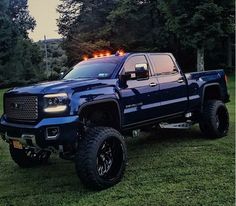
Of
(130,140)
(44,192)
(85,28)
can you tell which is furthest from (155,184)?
(85,28)

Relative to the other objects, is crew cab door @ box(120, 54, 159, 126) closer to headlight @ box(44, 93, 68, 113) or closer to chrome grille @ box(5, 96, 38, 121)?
headlight @ box(44, 93, 68, 113)

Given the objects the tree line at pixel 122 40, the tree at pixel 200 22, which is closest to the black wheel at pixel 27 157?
the tree at pixel 200 22

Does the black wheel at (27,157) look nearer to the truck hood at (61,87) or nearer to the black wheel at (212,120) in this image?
the truck hood at (61,87)

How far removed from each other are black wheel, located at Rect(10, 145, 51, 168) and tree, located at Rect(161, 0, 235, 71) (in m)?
22.6

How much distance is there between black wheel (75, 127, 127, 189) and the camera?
18.1 feet

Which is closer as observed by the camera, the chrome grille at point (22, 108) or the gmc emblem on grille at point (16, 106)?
the chrome grille at point (22, 108)

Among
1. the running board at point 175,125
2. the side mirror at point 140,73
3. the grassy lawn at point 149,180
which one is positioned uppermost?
the side mirror at point 140,73

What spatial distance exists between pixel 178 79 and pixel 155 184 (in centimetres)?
269

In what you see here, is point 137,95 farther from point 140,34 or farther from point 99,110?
point 140,34

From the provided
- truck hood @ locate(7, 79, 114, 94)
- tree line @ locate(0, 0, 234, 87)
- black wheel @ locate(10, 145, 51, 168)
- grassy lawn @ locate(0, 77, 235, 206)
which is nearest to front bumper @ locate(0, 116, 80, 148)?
truck hood @ locate(7, 79, 114, 94)

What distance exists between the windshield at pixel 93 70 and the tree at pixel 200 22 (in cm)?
2180

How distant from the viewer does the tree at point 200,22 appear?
28.1 metres

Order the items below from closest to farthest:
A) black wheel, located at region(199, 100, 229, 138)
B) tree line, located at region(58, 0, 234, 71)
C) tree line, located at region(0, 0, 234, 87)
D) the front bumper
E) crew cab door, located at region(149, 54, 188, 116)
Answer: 1. the front bumper
2. crew cab door, located at region(149, 54, 188, 116)
3. black wheel, located at region(199, 100, 229, 138)
4. tree line, located at region(0, 0, 234, 87)
5. tree line, located at region(58, 0, 234, 71)

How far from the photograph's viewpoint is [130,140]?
9250 mm
